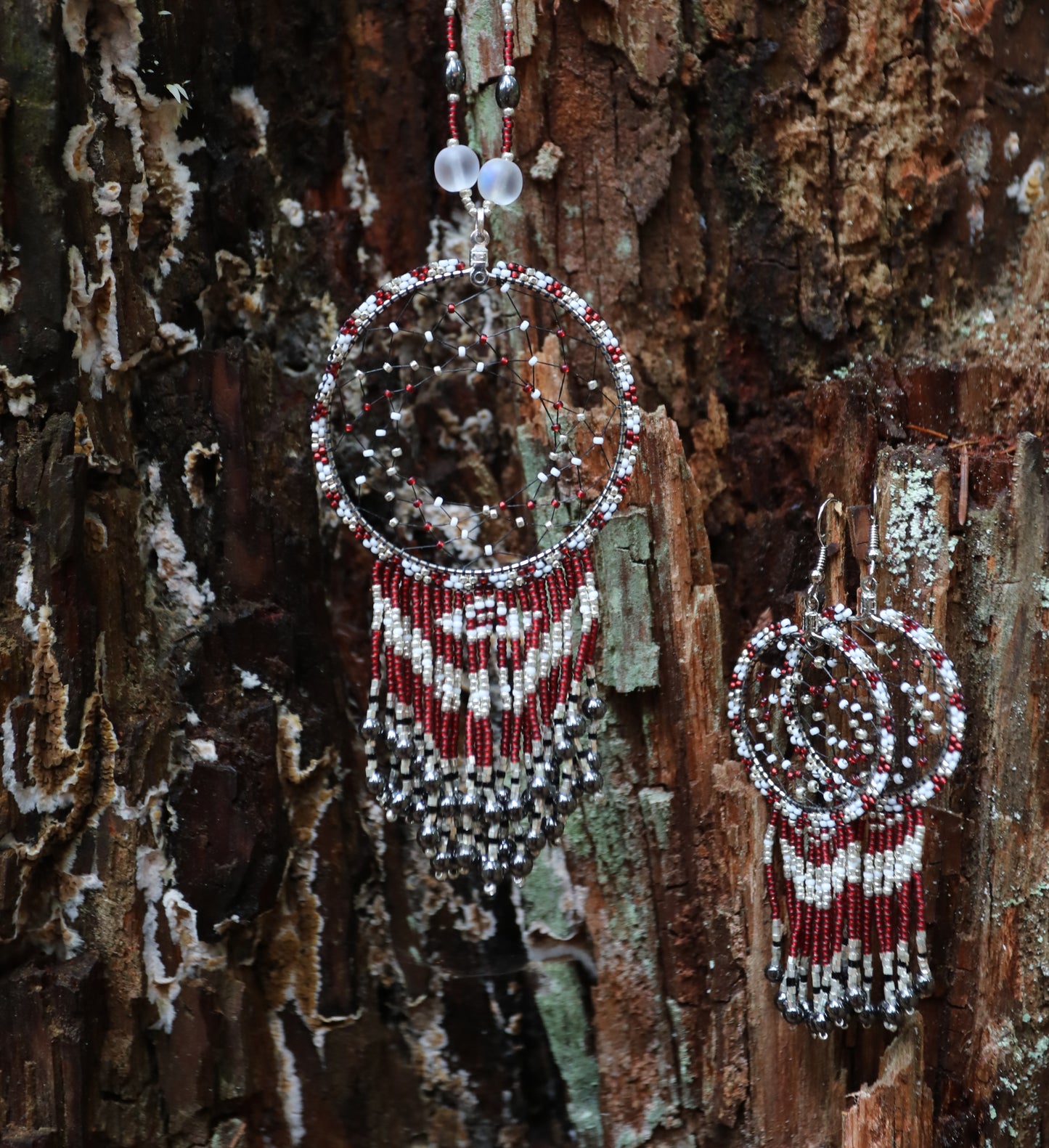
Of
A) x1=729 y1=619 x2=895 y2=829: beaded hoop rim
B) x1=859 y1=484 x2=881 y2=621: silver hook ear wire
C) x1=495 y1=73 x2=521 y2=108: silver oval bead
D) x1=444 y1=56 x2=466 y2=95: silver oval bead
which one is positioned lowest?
x1=729 y1=619 x2=895 y2=829: beaded hoop rim

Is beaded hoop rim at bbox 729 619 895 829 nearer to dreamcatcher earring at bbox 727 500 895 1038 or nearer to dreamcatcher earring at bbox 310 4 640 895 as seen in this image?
dreamcatcher earring at bbox 727 500 895 1038

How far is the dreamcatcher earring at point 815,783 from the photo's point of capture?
6.37ft

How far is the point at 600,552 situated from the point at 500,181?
25.8 inches

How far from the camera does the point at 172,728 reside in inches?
80.8

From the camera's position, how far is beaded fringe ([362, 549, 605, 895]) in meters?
1.92

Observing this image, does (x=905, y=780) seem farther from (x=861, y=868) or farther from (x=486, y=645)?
(x=486, y=645)

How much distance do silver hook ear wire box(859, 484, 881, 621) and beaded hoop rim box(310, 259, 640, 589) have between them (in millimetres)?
424

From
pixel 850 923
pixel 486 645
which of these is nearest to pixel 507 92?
pixel 486 645

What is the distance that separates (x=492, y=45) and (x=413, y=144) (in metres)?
0.23

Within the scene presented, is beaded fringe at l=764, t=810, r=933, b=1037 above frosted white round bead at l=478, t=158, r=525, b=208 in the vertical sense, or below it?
below

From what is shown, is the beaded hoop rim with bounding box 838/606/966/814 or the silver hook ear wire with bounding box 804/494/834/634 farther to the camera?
the silver hook ear wire with bounding box 804/494/834/634

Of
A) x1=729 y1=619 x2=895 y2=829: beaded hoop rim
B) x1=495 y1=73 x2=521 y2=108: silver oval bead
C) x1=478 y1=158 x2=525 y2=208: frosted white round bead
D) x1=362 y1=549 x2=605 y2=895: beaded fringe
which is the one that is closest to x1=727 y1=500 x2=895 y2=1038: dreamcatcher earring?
x1=729 y1=619 x2=895 y2=829: beaded hoop rim

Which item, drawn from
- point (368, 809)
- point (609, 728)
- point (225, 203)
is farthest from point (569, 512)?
point (225, 203)

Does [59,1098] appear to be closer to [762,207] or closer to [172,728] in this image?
[172,728]
